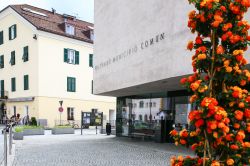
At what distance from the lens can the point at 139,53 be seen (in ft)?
42.9

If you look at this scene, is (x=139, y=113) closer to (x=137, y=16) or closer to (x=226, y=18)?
(x=137, y=16)


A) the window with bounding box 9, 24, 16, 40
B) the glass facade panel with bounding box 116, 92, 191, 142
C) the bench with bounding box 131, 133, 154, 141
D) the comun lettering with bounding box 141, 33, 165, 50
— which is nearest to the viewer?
the comun lettering with bounding box 141, 33, 165, 50

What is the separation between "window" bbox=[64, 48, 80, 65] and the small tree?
108ft

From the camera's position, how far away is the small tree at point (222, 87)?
3.32 metres


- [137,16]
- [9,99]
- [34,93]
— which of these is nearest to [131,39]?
[137,16]

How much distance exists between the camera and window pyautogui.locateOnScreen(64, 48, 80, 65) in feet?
117

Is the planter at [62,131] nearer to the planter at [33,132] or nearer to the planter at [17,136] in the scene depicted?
the planter at [33,132]

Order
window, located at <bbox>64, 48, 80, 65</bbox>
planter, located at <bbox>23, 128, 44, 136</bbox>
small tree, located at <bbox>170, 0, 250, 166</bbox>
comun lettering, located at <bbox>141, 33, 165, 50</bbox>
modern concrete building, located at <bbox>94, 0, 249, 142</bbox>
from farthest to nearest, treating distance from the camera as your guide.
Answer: window, located at <bbox>64, 48, 80, 65</bbox> → planter, located at <bbox>23, 128, 44, 136</bbox> → comun lettering, located at <bbox>141, 33, 165, 50</bbox> → modern concrete building, located at <bbox>94, 0, 249, 142</bbox> → small tree, located at <bbox>170, 0, 250, 166</bbox>

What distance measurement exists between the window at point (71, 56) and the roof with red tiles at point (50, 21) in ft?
5.19

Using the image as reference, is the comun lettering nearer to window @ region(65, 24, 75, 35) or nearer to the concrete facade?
the concrete facade

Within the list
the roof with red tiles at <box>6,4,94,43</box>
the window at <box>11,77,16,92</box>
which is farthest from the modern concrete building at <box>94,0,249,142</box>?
the window at <box>11,77,16,92</box>

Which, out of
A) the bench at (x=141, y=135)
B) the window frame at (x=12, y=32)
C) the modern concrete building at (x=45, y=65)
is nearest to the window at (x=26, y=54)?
the modern concrete building at (x=45, y=65)

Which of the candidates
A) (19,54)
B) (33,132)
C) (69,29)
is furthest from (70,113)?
(33,132)

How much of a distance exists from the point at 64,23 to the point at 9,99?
426 inches
